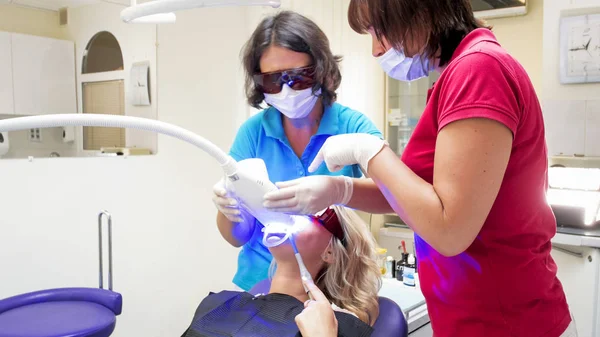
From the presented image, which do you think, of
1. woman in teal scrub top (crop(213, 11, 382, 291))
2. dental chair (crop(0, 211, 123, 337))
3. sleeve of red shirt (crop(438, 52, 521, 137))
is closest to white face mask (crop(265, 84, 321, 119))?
woman in teal scrub top (crop(213, 11, 382, 291))

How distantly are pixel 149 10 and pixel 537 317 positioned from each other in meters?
1.14

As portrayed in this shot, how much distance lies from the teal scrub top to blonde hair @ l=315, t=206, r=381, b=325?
18 centimetres

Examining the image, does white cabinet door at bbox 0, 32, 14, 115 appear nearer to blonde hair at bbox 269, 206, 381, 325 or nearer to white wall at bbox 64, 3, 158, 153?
white wall at bbox 64, 3, 158, 153

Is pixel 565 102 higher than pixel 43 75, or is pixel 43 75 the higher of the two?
pixel 43 75

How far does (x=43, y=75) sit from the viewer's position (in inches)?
101

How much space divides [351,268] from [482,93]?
1.03 m

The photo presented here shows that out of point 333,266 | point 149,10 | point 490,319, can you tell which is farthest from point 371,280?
point 149,10

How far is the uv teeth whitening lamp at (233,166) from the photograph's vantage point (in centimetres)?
94

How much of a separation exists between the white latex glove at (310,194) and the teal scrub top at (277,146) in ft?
1.66

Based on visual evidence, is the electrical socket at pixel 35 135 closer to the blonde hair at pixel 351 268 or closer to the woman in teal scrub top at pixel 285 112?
the woman in teal scrub top at pixel 285 112

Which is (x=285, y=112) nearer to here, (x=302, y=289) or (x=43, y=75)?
(x=302, y=289)

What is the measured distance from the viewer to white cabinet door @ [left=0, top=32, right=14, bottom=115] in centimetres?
242

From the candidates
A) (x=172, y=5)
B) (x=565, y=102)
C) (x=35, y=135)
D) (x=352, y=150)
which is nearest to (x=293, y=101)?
(x=172, y=5)

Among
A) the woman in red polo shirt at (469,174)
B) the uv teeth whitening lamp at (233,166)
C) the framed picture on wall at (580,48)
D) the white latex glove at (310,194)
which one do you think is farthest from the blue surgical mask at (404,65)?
the framed picture on wall at (580,48)
